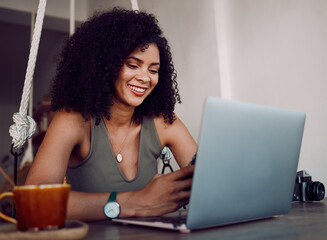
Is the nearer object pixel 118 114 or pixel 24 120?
pixel 24 120

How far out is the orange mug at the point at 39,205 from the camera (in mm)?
534

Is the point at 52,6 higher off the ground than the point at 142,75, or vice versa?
the point at 52,6

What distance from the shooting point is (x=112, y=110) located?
1415mm

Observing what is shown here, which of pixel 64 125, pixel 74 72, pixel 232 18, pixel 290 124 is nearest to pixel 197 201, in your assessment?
pixel 290 124

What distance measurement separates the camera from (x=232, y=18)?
6.03ft

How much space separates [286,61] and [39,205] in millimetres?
1274

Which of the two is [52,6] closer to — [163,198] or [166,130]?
[166,130]

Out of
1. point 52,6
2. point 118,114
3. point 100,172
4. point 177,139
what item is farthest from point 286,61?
point 52,6

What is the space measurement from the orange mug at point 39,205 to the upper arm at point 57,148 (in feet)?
1.51

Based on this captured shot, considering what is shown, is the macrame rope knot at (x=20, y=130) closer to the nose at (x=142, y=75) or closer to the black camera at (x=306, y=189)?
the nose at (x=142, y=75)

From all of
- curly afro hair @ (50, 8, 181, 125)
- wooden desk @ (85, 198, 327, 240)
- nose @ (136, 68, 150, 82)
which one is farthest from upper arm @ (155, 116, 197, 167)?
wooden desk @ (85, 198, 327, 240)

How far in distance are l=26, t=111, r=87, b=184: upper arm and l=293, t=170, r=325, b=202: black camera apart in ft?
2.48

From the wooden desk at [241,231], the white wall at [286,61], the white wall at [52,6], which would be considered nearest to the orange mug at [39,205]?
the wooden desk at [241,231]

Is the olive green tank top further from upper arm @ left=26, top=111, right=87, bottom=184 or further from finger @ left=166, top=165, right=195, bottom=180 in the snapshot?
finger @ left=166, top=165, right=195, bottom=180
